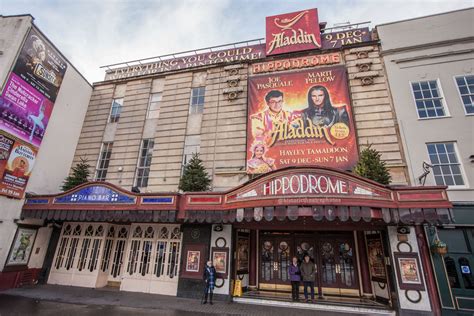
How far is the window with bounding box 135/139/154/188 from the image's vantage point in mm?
15266

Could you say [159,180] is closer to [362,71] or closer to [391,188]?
[391,188]

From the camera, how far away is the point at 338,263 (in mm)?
11828

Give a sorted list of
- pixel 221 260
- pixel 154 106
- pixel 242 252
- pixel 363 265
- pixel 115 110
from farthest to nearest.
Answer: pixel 115 110, pixel 154 106, pixel 242 252, pixel 221 260, pixel 363 265

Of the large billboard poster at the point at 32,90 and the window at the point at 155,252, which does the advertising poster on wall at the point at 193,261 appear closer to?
the window at the point at 155,252

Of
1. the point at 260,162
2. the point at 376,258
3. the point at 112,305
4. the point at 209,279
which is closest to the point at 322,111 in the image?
the point at 260,162

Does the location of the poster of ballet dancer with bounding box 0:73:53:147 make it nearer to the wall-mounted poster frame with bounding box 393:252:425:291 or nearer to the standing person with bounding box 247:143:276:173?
the standing person with bounding box 247:143:276:173

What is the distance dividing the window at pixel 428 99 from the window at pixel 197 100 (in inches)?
494

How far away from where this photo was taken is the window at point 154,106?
16922 millimetres

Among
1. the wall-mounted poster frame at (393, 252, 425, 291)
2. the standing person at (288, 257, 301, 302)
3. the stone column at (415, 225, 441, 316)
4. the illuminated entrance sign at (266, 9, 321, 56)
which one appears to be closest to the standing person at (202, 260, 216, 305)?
the standing person at (288, 257, 301, 302)

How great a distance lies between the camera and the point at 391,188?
28.6ft

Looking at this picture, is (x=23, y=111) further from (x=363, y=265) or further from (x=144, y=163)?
(x=363, y=265)

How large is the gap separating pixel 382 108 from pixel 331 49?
504cm

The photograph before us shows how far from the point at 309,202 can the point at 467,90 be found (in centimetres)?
1124

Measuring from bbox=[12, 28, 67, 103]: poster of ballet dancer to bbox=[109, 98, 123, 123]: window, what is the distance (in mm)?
3436
